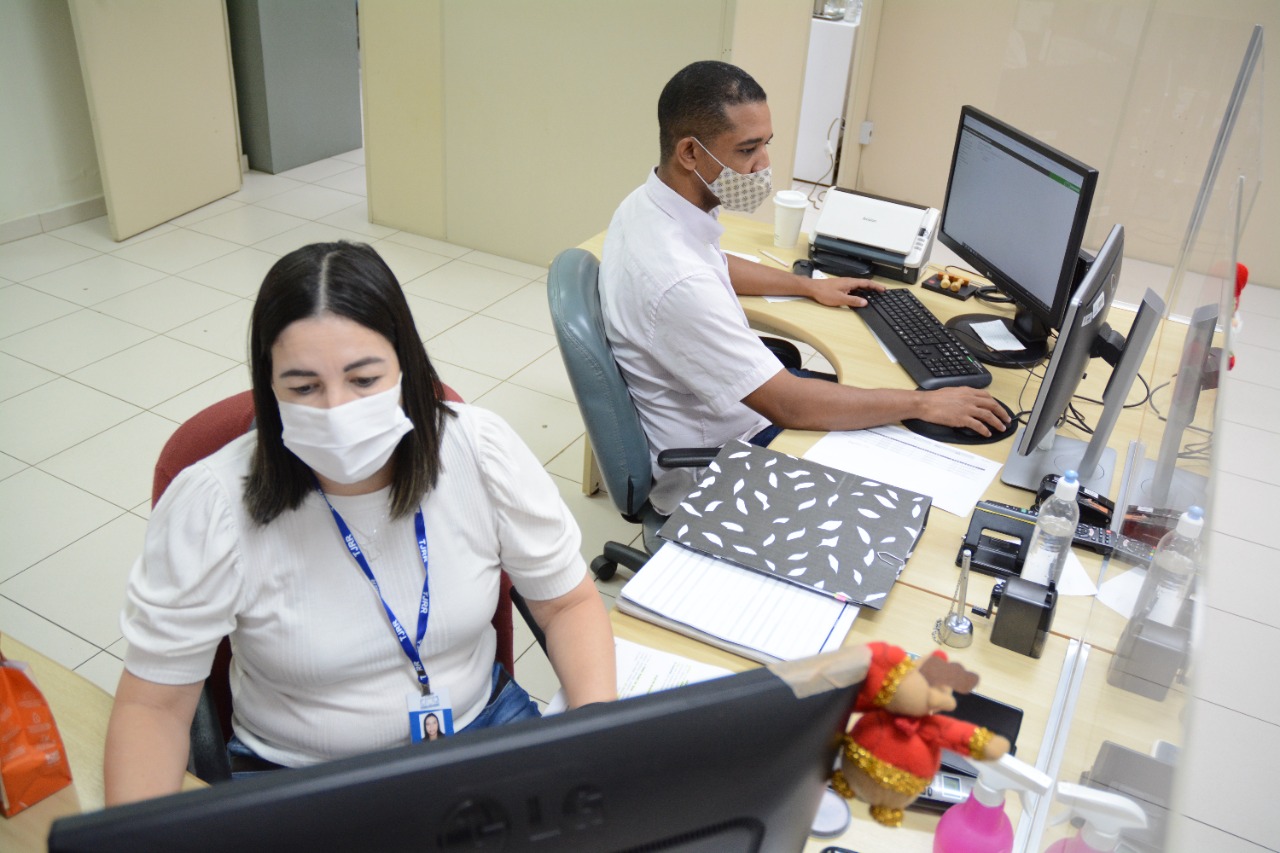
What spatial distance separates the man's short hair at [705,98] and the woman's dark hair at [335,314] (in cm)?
108

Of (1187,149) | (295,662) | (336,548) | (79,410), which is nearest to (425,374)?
(336,548)

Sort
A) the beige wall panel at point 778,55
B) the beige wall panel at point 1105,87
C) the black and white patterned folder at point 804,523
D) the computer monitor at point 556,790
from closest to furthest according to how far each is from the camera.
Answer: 1. the computer monitor at point 556,790
2. the black and white patterned folder at point 804,523
3. the beige wall panel at point 778,55
4. the beige wall panel at point 1105,87

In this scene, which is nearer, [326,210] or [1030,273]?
[1030,273]

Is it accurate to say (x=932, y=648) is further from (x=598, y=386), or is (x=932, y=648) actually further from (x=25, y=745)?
(x=25, y=745)

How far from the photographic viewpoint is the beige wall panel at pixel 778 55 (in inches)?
144

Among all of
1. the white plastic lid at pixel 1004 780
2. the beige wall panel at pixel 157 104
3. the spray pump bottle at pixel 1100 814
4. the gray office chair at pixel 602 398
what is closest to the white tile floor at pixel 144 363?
the beige wall panel at pixel 157 104

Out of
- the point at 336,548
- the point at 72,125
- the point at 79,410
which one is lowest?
the point at 79,410

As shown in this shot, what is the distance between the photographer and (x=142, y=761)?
1.15 m

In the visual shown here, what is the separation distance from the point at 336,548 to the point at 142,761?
1.04ft

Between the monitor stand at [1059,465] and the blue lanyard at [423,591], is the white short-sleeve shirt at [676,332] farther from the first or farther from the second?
the blue lanyard at [423,591]

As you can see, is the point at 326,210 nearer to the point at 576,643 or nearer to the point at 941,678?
the point at 576,643

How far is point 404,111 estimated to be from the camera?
437 centimetres

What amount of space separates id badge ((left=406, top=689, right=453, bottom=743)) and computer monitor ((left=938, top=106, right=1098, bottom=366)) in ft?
4.88

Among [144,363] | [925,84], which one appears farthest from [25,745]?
[925,84]
